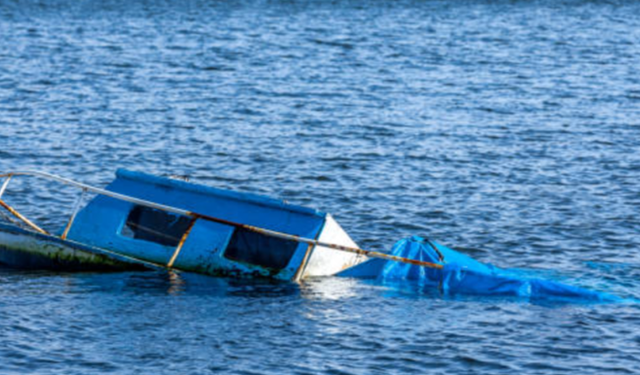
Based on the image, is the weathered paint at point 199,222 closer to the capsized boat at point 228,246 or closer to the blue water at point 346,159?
the capsized boat at point 228,246

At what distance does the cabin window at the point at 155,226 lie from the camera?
96.1 ft

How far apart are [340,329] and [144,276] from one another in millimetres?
6336

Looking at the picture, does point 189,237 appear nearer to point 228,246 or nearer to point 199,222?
point 199,222

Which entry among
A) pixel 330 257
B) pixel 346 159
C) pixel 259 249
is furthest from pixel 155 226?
pixel 346 159

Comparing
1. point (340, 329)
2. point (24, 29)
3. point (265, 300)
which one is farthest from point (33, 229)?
point (24, 29)

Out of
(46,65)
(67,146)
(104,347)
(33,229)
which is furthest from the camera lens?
(46,65)

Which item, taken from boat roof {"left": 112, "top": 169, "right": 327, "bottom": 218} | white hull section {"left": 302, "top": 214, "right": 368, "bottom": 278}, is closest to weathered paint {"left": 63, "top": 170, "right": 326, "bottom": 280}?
boat roof {"left": 112, "top": 169, "right": 327, "bottom": 218}

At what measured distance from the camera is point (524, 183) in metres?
39.5

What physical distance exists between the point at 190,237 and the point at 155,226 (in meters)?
1.32

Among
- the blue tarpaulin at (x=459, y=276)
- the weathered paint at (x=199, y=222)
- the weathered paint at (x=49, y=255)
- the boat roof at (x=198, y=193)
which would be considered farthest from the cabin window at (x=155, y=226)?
the blue tarpaulin at (x=459, y=276)

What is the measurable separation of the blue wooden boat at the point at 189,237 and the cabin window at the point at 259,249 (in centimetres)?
3

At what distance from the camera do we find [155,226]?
1165 inches

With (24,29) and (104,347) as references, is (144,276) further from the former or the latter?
Result: (24,29)

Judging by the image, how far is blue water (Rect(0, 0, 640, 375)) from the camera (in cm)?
2430
